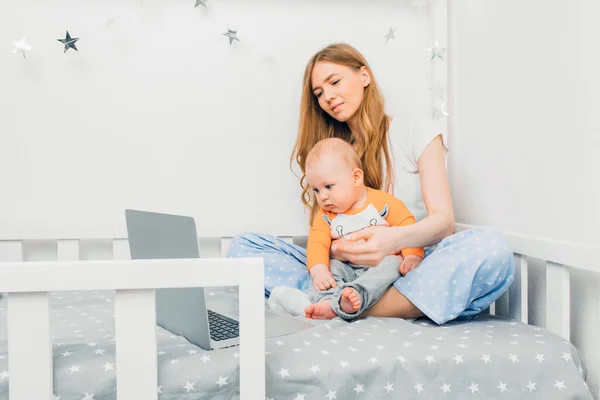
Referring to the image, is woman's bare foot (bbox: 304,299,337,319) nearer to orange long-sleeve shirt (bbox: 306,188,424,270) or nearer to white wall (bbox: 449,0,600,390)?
orange long-sleeve shirt (bbox: 306,188,424,270)

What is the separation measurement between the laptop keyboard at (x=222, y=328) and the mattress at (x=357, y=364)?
6 centimetres

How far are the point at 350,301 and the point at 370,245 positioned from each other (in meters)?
0.17

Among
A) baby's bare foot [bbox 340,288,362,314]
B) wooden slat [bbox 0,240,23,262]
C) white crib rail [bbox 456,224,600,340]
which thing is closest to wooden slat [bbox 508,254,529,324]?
white crib rail [bbox 456,224,600,340]

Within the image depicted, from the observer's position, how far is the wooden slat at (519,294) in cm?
111

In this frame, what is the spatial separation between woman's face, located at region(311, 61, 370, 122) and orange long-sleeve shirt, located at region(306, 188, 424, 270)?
0.83 feet

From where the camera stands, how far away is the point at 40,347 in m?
0.67

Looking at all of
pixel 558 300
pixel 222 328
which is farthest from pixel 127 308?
pixel 558 300

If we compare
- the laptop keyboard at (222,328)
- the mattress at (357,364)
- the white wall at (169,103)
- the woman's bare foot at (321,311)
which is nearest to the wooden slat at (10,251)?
the white wall at (169,103)

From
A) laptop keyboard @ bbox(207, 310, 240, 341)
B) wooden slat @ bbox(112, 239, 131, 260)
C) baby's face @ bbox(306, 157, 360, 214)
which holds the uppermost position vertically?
baby's face @ bbox(306, 157, 360, 214)

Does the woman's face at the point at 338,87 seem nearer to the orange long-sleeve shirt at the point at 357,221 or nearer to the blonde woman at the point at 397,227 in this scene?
the blonde woman at the point at 397,227

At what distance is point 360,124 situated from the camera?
55.9 inches

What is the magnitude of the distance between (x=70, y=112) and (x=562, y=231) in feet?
3.84

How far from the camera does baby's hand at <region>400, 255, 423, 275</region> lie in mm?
1093

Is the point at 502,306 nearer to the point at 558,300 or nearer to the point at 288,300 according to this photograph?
the point at 558,300
